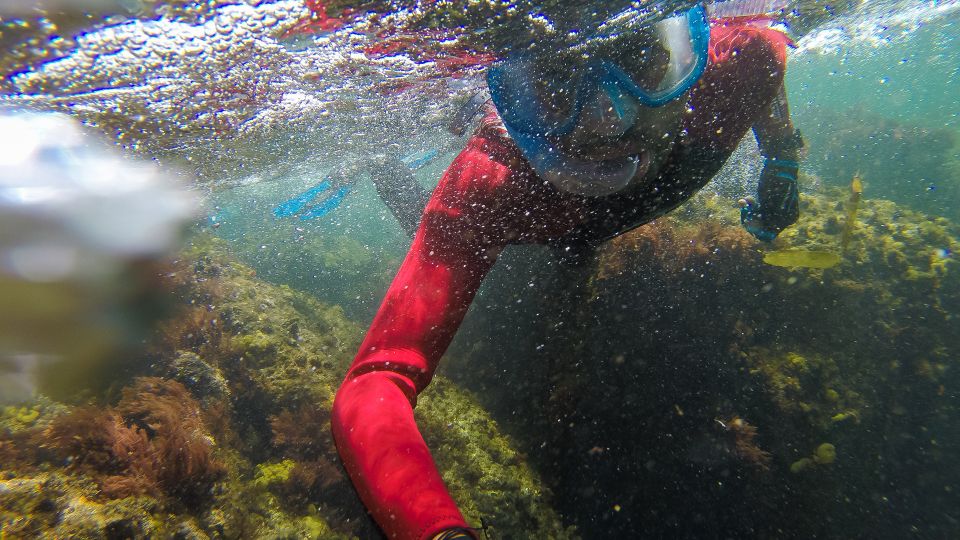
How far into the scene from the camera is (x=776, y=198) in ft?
13.3

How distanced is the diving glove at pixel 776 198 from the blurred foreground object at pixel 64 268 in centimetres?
528

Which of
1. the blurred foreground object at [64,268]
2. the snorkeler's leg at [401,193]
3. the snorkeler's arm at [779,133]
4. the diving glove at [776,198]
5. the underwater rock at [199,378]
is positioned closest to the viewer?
the blurred foreground object at [64,268]

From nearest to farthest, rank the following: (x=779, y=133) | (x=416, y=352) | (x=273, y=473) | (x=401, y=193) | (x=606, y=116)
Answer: (x=416, y=352) → (x=606, y=116) → (x=779, y=133) → (x=273, y=473) → (x=401, y=193)

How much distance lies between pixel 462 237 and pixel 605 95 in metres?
1.18

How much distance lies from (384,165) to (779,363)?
42.1 feet

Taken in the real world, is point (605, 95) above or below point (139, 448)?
above

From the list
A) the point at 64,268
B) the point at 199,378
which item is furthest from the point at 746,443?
the point at 199,378

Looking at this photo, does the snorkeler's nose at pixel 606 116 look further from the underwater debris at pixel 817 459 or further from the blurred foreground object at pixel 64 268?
the underwater debris at pixel 817 459

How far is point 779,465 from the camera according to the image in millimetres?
5215

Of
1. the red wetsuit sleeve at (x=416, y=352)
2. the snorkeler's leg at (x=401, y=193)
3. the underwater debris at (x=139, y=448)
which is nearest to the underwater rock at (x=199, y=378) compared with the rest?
the underwater debris at (x=139, y=448)

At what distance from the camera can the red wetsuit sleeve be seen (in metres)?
1.58

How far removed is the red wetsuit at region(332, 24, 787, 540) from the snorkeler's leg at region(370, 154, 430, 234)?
26.3 ft

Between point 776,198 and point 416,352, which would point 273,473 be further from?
point 776,198

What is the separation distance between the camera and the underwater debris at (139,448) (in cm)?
384
